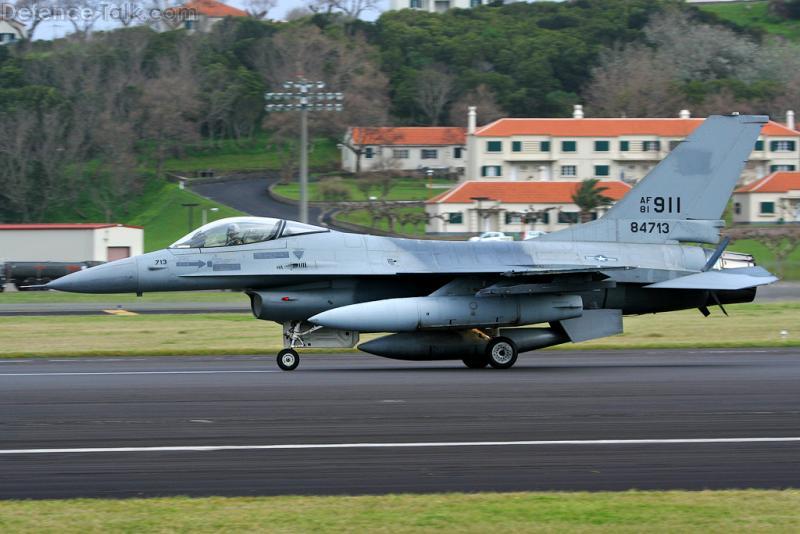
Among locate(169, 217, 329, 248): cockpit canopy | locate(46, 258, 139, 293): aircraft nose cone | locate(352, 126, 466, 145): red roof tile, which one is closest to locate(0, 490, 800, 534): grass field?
locate(46, 258, 139, 293): aircraft nose cone

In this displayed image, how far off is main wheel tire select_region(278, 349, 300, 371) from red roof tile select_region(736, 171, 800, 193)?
63.7 m

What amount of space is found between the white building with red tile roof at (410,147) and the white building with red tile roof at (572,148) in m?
12.5

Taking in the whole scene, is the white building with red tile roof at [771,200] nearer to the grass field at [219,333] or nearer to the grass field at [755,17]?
the grass field at [219,333]

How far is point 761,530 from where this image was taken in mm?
8086

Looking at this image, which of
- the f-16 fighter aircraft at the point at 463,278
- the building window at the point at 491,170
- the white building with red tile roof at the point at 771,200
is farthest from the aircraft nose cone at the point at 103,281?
the building window at the point at 491,170

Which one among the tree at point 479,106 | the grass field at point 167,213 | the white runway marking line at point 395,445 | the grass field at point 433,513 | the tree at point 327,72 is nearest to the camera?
the grass field at point 433,513

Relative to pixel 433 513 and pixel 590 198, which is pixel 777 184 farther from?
pixel 433 513

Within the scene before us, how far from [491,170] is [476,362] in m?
67.5

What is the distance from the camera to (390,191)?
86.2m

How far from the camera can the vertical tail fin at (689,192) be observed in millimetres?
20156

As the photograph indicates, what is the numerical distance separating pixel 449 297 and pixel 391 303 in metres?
1.09

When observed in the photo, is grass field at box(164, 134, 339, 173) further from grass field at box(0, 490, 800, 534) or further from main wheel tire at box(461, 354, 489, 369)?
grass field at box(0, 490, 800, 534)

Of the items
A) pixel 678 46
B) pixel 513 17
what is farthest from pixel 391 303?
pixel 513 17

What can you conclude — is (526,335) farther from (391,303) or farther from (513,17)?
(513,17)
